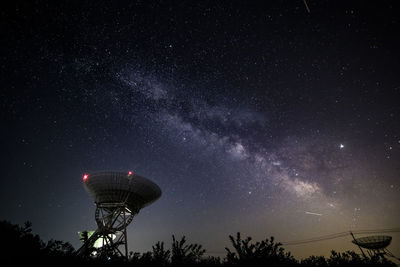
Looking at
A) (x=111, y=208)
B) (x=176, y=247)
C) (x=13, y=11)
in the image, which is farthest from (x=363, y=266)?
(x=111, y=208)

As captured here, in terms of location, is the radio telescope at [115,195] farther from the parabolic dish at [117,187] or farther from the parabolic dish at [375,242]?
the parabolic dish at [375,242]

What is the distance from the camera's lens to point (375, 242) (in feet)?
112

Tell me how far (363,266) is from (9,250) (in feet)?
67.6

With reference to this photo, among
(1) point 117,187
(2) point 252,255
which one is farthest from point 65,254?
(1) point 117,187

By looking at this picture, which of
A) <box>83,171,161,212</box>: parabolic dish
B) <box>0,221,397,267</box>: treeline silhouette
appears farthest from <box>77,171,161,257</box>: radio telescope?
<box>0,221,397,267</box>: treeline silhouette

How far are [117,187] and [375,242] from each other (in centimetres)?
3840

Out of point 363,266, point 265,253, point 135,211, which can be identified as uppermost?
point 135,211

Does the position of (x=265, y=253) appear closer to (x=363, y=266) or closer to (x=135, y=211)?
(x=363, y=266)

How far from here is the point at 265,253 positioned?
37.7 feet

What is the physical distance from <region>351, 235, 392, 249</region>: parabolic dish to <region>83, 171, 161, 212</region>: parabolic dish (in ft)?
112

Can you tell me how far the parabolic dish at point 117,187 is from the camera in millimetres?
26828

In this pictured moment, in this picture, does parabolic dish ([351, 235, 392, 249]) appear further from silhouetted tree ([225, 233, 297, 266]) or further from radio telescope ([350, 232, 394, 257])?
silhouetted tree ([225, 233, 297, 266])

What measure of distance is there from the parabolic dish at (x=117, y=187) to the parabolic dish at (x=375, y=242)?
112 ft

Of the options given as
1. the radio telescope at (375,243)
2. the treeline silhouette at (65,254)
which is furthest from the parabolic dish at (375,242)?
the treeline silhouette at (65,254)
